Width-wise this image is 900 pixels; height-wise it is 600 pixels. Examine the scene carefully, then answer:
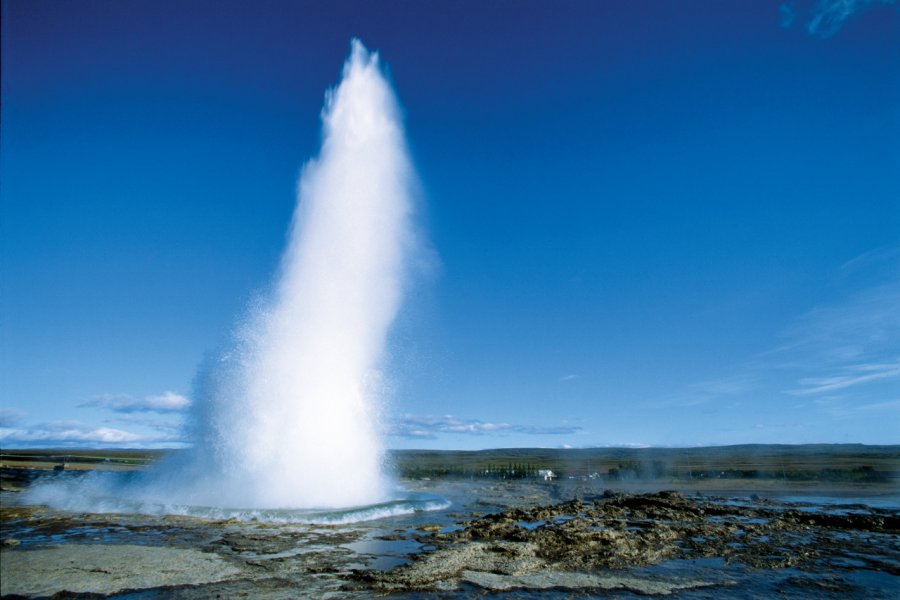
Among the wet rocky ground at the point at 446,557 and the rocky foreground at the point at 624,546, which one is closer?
the wet rocky ground at the point at 446,557

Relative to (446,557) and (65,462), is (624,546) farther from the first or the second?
(65,462)

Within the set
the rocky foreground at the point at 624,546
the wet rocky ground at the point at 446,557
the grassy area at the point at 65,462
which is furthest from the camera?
the grassy area at the point at 65,462

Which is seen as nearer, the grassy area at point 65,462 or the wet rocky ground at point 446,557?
the wet rocky ground at point 446,557

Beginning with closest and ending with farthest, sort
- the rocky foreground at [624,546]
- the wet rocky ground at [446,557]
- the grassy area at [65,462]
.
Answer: the wet rocky ground at [446,557] < the rocky foreground at [624,546] < the grassy area at [65,462]

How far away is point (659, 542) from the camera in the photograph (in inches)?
520

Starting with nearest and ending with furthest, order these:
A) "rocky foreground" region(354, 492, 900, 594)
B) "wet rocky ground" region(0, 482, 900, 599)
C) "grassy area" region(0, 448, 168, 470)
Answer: "wet rocky ground" region(0, 482, 900, 599) → "rocky foreground" region(354, 492, 900, 594) → "grassy area" region(0, 448, 168, 470)

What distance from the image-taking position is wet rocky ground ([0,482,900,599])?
856 cm

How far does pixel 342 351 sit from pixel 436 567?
15.9 metres

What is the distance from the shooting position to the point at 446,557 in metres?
10.7

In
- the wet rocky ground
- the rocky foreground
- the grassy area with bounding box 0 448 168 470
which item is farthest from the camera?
the grassy area with bounding box 0 448 168 470

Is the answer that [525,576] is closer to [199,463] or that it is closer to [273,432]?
[273,432]

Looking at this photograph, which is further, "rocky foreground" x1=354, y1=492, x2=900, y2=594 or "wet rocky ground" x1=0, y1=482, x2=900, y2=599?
"rocky foreground" x1=354, y1=492, x2=900, y2=594

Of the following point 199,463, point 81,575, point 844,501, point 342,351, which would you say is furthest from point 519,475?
point 81,575

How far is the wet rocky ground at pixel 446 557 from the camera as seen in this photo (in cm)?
856
